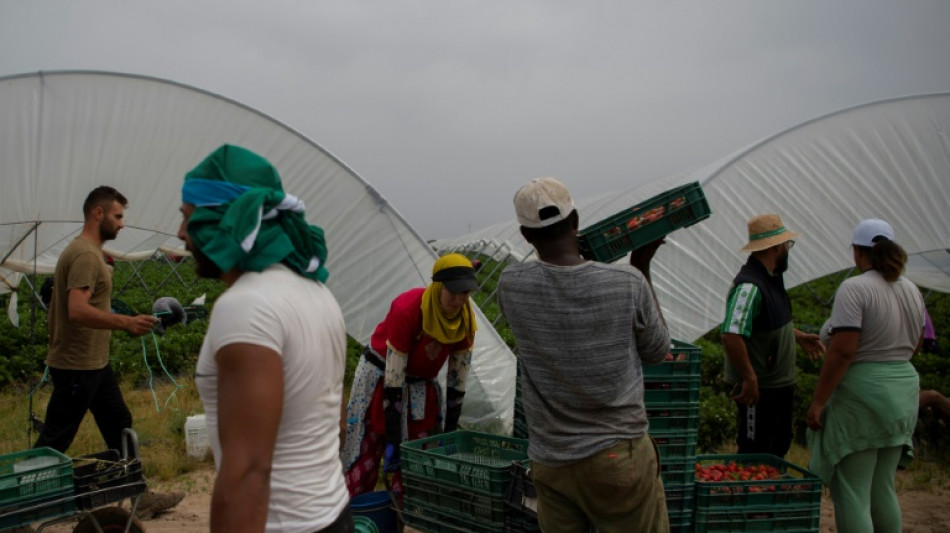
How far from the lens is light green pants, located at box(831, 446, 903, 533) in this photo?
324 cm

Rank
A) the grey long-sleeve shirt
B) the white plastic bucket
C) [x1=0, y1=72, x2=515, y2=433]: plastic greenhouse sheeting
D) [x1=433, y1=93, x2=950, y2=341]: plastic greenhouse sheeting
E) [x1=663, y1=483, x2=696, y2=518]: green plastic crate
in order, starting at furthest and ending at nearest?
[x1=433, y1=93, x2=950, y2=341]: plastic greenhouse sheeting, the white plastic bucket, [x1=0, y1=72, x2=515, y2=433]: plastic greenhouse sheeting, [x1=663, y1=483, x2=696, y2=518]: green plastic crate, the grey long-sleeve shirt

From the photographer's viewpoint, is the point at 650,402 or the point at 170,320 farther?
the point at 170,320

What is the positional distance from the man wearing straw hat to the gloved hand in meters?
1.75

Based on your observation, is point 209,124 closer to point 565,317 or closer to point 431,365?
point 431,365

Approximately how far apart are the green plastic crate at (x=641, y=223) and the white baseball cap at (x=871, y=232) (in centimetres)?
88

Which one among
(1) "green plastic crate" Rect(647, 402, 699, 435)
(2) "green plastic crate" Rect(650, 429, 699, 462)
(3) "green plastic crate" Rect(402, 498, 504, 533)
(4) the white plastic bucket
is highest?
(1) "green plastic crate" Rect(647, 402, 699, 435)

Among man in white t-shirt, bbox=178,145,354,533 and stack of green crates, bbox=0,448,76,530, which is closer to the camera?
man in white t-shirt, bbox=178,145,354,533

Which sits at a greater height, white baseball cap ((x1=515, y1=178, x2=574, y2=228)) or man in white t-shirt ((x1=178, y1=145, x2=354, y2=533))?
white baseball cap ((x1=515, y1=178, x2=574, y2=228))

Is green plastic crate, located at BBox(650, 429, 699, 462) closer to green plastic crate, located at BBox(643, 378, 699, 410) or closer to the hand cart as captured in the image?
green plastic crate, located at BBox(643, 378, 699, 410)

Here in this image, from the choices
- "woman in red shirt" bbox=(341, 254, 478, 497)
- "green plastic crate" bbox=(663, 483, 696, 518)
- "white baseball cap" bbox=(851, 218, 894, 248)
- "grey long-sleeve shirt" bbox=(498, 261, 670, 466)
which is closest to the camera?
"grey long-sleeve shirt" bbox=(498, 261, 670, 466)

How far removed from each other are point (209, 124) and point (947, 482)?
6.23 metres

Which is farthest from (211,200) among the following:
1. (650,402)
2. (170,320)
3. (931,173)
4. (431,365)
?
(931,173)

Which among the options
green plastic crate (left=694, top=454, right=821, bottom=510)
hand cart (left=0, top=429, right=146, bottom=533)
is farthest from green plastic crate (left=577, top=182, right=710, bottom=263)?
hand cart (left=0, top=429, right=146, bottom=533)

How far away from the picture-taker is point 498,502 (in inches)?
117
